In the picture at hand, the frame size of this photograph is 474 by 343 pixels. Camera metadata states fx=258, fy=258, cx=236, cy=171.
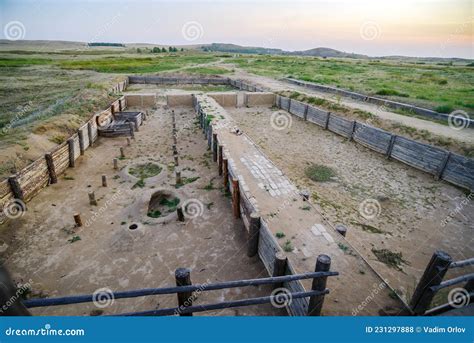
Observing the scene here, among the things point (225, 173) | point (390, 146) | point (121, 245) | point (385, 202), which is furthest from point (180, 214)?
point (390, 146)

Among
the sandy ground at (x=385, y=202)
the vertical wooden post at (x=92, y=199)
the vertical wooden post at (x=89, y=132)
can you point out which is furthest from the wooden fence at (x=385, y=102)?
the vertical wooden post at (x=89, y=132)

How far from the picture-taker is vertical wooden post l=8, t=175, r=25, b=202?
341 inches

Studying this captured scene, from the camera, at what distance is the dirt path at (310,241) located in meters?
5.04

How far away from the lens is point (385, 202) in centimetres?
999

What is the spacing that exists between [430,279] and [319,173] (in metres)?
8.04

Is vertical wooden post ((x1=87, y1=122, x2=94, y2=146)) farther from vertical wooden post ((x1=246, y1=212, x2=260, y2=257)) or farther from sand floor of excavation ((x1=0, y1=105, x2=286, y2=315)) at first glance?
vertical wooden post ((x1=246, y1=212, x2=260, y2=257))

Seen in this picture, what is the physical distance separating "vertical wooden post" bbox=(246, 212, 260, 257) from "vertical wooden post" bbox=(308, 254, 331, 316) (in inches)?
94.7

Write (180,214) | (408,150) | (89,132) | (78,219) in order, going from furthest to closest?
1. (89,132)
2. (408,150)
3. (180,214)
4. (78,219)

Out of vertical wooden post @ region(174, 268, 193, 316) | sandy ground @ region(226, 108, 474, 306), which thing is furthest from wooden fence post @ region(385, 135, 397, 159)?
vertical wooden post @ region(174, 268, 193, 316)

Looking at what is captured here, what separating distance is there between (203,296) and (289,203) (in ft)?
12.3

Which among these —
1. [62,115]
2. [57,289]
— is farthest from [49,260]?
[62,115]

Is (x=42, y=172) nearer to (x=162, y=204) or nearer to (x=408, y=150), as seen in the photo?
(x=162, y=204)

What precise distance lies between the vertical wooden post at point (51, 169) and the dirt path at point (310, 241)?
23.9ft

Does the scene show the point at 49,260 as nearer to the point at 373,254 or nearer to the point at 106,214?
the point at 106,214
